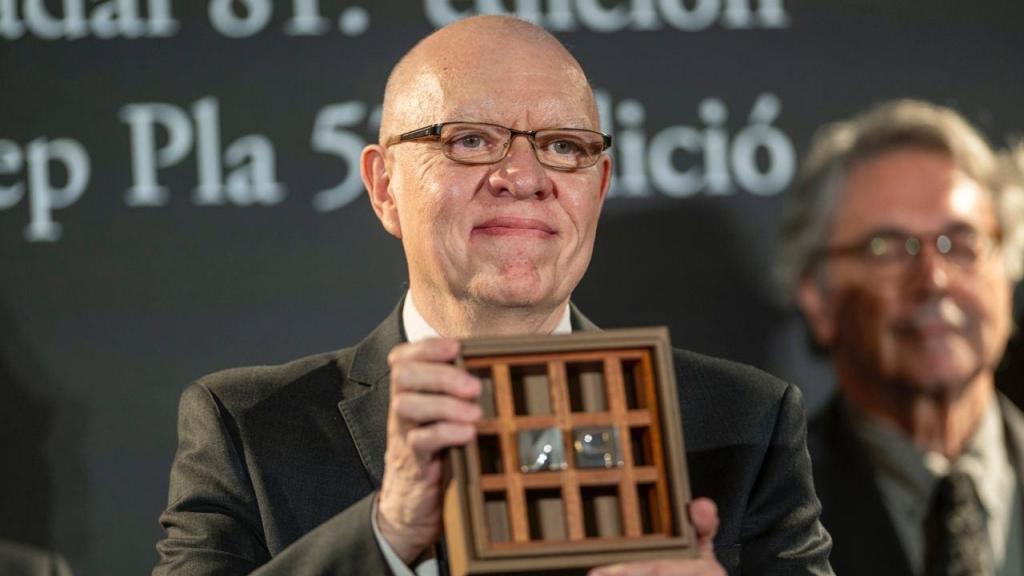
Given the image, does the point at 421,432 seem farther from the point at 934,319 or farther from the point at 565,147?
the point at 934,319

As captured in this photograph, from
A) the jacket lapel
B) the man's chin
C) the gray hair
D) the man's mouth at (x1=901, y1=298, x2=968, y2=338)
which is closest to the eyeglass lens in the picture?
the man's chin

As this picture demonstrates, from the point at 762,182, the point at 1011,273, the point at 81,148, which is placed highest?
the point at 81,148

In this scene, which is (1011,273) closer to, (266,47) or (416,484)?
(266,47)

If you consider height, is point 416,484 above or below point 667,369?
below

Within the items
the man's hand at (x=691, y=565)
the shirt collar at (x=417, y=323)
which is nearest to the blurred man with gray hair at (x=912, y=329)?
the shirt collar at (x=417, y=323)

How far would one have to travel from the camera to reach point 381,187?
8.71ft

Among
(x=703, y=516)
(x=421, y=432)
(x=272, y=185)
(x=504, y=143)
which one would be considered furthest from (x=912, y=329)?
(x=421, y=432)

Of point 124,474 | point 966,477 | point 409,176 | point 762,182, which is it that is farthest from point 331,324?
point 966,477

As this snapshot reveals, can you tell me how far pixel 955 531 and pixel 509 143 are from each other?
1513mm

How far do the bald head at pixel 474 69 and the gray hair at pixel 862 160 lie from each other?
1.00 m

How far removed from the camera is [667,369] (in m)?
1.72

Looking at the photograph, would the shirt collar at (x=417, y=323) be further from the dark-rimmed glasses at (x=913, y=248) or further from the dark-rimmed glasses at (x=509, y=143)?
the dark-rimmed glasses at (x=913, y=248)

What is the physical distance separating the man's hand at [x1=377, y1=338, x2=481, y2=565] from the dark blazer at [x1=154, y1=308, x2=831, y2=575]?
406mm

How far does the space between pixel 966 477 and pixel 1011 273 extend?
0.48 meters
